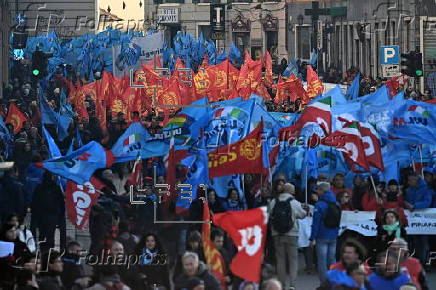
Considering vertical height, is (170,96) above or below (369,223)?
below

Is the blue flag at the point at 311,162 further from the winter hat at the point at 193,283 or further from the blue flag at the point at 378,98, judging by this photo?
→ the winter hat at the point at 193,283

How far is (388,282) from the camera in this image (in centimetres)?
1419

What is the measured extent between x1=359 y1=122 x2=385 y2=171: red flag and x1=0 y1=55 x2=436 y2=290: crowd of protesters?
1.04 ft

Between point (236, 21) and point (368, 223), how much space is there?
7396cm

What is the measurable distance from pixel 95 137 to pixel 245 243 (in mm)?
18949

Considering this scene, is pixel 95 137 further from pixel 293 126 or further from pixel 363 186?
pixel 363 186

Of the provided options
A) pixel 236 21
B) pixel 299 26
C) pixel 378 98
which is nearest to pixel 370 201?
pixel 378 98

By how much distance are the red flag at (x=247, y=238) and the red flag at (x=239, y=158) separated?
6.54 meters

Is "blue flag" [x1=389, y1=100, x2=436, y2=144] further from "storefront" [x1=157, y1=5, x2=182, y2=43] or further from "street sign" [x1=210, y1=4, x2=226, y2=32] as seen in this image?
"storefront" [x1=157, y1=5, x2=182, y2=43]

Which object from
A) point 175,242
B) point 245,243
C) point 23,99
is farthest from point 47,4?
point 245,243

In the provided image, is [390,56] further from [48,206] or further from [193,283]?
[193,283]

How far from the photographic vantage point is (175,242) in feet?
64.1

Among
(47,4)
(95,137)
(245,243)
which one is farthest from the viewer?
(47,4)

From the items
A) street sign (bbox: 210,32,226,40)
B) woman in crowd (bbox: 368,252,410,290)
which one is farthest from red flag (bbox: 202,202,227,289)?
street sign (bbox: 210,32,226,40)
